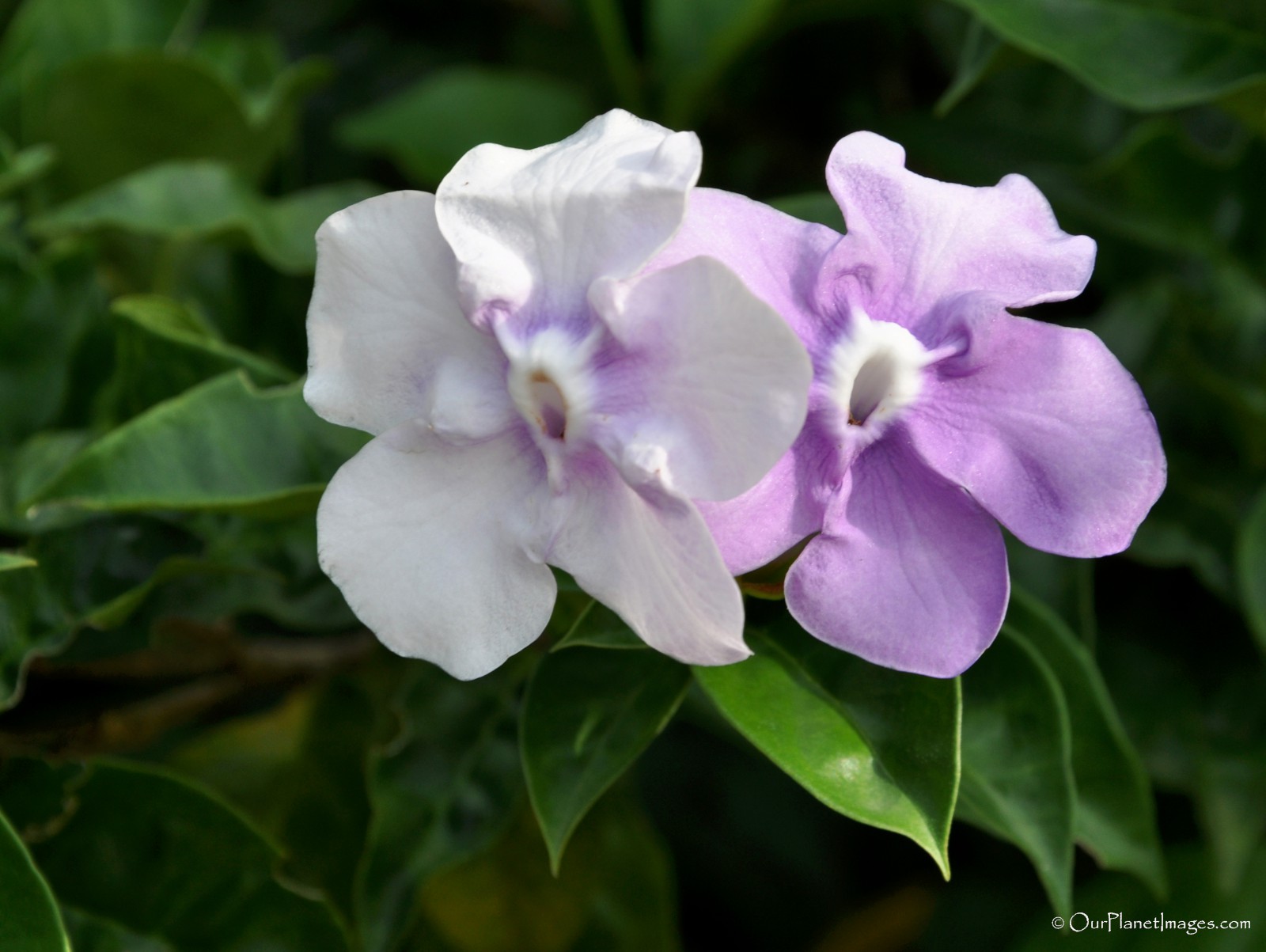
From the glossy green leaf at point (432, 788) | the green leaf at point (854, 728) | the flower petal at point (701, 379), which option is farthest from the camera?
the glossy green leaf at point (432, 788)

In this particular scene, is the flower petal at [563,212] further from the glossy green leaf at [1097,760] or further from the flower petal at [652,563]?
the glossy green leaf at [1097,760]

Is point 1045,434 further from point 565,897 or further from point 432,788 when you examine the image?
point 565,897

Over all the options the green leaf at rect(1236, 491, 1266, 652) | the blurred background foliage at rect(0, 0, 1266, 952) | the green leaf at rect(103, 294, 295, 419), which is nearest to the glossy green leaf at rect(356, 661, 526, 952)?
the blurred background foliage at rect(0, 0, 1266, 952)

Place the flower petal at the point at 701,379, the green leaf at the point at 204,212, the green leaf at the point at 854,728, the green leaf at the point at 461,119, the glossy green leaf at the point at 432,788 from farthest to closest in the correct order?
the green leaf at the point at 461,119 → the green leaf at the point at 204,212 → the glossy green leaf at the point at 432,788 → the green leaf at the point at 854,728 → the flower petal at the point at 701,379

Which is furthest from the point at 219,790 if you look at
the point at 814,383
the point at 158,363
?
the point at 814,383

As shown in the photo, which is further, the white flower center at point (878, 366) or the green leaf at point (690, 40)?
the green leaf at point (690, 40)

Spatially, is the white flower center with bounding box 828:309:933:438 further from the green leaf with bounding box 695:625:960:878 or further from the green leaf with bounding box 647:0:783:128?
the green leaf with bounding box 647:0:783:128

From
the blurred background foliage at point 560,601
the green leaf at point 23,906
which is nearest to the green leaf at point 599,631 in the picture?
the blurred background foliage at point 560,601
